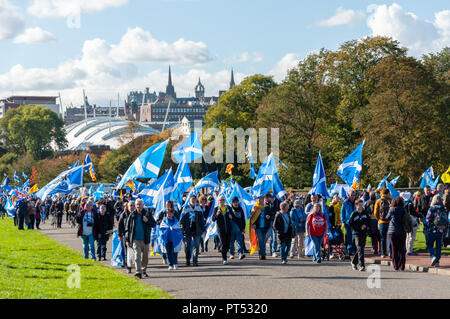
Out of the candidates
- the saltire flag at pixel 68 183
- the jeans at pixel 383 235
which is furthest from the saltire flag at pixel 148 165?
the saltire flag at pixel 68 183

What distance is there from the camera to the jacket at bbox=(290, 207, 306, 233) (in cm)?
1936

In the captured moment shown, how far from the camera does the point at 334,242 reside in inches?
735

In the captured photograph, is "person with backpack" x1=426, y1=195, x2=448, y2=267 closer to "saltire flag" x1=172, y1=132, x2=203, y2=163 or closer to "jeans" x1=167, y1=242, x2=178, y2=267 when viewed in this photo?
"jeans" x1=167, y1=242, x2=178, y2=267

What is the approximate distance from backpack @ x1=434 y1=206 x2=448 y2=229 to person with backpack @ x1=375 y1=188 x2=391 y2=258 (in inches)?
66.0

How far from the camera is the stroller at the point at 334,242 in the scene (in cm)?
1867

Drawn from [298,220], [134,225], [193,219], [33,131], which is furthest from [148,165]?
[33,131]

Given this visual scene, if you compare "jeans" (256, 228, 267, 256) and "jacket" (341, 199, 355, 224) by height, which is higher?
"jacket" (341, 199, 355, 224)

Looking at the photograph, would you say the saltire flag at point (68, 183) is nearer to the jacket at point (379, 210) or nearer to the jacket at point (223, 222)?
the jacket at point (223, 222)

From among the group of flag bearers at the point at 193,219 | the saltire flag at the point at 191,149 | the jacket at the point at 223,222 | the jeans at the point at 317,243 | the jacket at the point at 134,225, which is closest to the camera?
the jacket at the point at 134,225

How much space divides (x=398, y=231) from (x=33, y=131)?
111816 mm

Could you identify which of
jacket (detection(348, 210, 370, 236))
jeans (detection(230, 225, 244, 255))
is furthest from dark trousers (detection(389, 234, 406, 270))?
jeans (detection(230, 225, 244, 255))

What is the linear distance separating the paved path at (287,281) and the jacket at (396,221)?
0.87 m

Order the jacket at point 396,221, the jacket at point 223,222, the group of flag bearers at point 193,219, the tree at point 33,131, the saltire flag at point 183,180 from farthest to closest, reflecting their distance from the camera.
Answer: the tree at point 33,131 < the saltire flag at point 183,180 < the jacket at point 223,222 < the group of flag bearers at point 193,219 < the jacket at point 396,221
